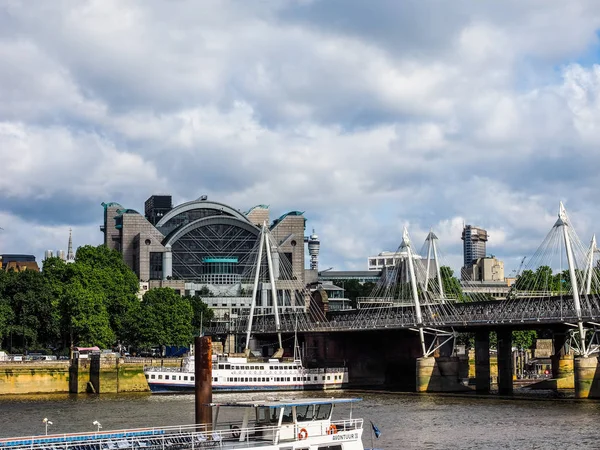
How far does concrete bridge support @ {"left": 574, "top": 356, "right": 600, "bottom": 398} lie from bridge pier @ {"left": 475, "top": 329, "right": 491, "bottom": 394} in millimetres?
17181

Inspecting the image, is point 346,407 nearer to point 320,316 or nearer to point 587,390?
point 587,390

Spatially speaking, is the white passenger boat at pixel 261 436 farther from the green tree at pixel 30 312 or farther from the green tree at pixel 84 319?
the green tree at pixel 30 312

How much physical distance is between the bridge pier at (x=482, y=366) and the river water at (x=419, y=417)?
8.30 m

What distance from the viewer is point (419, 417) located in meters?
89.9

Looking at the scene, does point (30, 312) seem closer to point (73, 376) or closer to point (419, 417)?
point (73, 376)

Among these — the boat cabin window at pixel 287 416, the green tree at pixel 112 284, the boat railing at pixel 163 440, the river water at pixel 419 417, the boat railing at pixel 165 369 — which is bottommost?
the river water at pixel 419 417

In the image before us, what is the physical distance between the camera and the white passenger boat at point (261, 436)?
52438 millimetres

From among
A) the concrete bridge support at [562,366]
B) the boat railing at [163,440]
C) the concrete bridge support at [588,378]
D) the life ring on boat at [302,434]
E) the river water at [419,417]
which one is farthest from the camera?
the concrete bridge support at [562,366]

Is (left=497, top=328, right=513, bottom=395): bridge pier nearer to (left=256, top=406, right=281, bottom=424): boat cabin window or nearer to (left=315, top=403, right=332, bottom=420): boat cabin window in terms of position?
(left=315, top=403, right=332, bottom=420): boat cabin window

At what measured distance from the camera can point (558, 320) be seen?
10906 cm

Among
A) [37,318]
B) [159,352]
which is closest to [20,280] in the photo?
[37,318]

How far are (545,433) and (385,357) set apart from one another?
7021 centimetres

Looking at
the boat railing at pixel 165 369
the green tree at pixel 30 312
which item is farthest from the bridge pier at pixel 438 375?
the green tree at pixel 30 312

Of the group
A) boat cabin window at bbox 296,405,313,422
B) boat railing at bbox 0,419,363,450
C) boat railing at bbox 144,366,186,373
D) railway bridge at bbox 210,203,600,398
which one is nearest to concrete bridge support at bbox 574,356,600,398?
railway bridge at bbox 210,203,600,398
